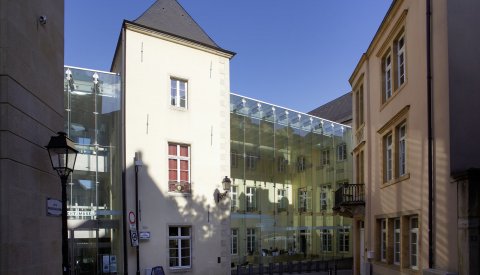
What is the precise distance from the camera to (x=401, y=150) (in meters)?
13.3

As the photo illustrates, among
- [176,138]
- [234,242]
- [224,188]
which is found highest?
[176,138]

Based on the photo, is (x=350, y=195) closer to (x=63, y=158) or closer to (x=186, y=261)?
(x=186, y=261)

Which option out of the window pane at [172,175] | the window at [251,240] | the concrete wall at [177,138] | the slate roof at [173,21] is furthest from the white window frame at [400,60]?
the window at [251,240]

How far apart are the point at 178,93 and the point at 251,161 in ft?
21.5

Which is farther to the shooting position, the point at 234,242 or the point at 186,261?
the point at 234,242

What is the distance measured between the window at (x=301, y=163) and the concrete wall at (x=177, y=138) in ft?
27.0

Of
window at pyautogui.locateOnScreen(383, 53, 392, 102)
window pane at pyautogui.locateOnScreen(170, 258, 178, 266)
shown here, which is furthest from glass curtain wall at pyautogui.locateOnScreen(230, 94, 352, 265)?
window at pyautogui.locateOnScreen(383, 53, 392, 102)

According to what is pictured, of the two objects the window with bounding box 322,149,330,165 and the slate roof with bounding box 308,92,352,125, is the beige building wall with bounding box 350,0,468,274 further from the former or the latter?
the slate roof with bounding box 308,92,352,125

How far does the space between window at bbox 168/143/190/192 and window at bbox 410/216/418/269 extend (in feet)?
28.0

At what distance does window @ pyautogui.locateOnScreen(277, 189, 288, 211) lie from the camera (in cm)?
2488

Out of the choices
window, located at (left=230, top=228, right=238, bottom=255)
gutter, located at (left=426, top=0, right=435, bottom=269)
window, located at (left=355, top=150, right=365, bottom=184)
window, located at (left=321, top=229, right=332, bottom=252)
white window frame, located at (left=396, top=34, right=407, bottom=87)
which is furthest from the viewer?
Answer: window, located at (left=321, top=229, right=332, bottom=252)

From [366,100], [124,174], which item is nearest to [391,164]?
[366,100]

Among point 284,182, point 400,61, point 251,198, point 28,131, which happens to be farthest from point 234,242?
point 28,131

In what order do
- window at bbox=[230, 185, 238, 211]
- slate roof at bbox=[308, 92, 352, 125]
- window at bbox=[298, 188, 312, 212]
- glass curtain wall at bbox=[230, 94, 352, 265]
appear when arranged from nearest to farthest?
window at bbox=[230, 185, 238, 211] < glass curtain wall at bbox=[230, 94, 352, 265] < window at bbox=[298, 188, 312, 212] < slate roof at bbox=[308, 92, 352, 125]
